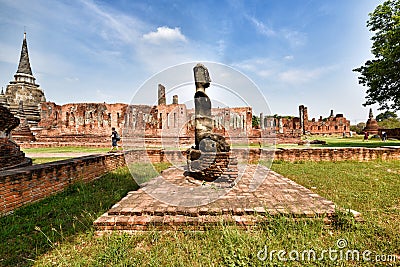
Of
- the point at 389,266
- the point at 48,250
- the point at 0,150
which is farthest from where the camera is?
the point at 0,150

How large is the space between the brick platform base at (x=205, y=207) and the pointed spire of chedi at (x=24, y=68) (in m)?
38.9

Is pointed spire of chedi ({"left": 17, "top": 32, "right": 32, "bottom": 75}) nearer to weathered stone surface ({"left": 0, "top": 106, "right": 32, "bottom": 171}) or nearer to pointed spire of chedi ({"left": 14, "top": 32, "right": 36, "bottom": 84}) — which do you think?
pointed spire of chedi ({"left": 14, "top": 32, "right": 36, "bottom": 84})

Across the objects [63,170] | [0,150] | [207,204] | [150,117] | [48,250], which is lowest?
[48,250]

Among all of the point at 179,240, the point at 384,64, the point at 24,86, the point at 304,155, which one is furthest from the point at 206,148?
the point at 24,86

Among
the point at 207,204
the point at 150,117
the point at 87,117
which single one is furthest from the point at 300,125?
the point at 207,204

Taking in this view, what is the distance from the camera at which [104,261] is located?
2.20m

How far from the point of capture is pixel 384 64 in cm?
1371

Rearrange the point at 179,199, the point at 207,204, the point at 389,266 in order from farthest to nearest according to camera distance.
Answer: the point at 179,199 < the point at 207,204 < the point at 389,266

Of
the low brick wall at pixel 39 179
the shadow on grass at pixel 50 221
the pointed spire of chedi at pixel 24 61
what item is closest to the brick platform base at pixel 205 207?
the shadow on grass at pixel 50 221

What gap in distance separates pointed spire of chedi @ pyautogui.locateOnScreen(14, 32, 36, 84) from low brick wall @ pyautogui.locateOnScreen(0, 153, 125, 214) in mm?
36021

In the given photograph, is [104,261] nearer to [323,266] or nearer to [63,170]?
[323,266]

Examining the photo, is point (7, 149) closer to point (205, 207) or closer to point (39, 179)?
point (39, 179)

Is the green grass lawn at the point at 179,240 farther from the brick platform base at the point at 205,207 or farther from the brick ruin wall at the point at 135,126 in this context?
the brick ruin wall at the point at 135,126

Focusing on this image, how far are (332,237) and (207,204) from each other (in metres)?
1.66
